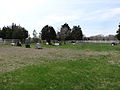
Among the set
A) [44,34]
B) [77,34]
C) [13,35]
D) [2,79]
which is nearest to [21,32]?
[13,35]

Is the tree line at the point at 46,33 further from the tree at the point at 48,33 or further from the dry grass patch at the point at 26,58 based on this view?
the dry grass patch at the point at 26,58

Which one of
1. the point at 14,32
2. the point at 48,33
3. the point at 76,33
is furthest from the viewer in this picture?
the point at 76,33

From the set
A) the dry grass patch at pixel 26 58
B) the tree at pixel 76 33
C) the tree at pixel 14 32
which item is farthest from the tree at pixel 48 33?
the dry grass patch at pixel 26 58

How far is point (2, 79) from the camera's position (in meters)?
7.99

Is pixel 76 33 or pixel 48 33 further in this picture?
pixel 76 33

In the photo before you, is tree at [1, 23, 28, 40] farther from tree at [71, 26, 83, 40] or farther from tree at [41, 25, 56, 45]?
tree at [71, 26, 83, 40]

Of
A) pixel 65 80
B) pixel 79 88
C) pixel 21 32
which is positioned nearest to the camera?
pixel 79 88

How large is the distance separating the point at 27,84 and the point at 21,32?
264ft

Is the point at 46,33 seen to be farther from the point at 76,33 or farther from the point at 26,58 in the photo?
the point at 26,58

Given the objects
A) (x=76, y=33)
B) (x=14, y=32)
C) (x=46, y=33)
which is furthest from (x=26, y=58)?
(x=76, y=33)

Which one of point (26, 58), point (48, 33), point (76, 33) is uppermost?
point (76, 33)

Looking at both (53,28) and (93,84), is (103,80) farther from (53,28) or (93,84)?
(53,28)

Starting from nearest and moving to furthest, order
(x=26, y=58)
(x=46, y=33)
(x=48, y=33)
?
(x=26, y=58)
(x=46, y=33)
(x=48, y=33)

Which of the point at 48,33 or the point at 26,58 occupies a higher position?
the point at 48,33
